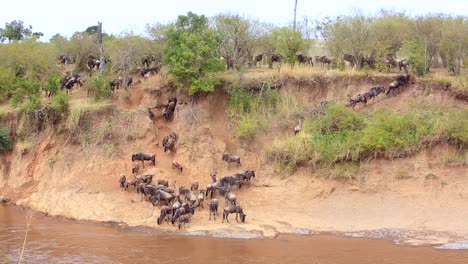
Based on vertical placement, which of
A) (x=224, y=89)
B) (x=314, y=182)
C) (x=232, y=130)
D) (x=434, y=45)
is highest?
(x=434, y=45)

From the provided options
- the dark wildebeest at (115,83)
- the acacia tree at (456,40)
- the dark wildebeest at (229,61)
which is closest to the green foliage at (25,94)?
the dark wildebeest at (115,83)

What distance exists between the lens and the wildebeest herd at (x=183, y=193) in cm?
2205

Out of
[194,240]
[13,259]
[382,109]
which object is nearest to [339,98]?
[382,109]

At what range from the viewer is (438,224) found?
2156 cm

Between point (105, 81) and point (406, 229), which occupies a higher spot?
point (105, 81)

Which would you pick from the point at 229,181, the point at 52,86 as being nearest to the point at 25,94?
the point at 52,86

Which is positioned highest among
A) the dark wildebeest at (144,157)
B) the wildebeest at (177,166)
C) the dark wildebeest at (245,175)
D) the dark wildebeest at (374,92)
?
the dark wildebeest at (374,92)

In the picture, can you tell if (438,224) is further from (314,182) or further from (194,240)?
(194,240)

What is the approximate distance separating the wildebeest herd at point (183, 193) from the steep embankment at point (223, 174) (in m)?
0.34

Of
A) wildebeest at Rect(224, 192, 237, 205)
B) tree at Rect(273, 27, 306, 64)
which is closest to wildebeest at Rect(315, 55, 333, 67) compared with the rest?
tree at Rect(273, 27, 306, 64)

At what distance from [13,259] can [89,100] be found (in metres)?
12.0

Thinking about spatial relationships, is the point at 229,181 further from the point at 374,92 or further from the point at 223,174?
the point at 374,92

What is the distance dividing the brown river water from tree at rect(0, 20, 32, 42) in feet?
104

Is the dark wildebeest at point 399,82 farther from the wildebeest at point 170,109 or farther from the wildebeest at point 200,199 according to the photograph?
the wildebeest at point 200,199
